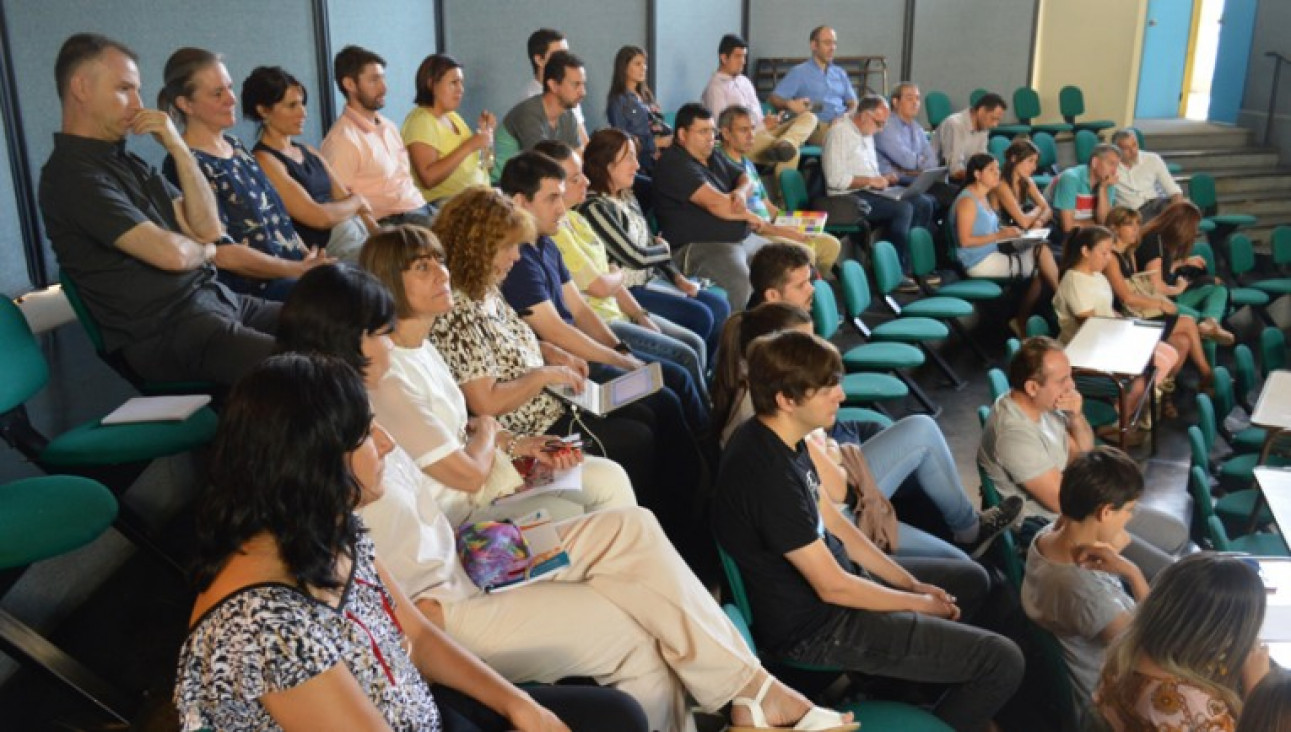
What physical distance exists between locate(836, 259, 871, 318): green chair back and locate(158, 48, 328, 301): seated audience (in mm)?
2930

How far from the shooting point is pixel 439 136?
510 cm

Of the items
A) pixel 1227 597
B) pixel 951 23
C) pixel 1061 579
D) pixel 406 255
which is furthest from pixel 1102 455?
pixel 951 23

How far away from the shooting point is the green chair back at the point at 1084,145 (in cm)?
1032

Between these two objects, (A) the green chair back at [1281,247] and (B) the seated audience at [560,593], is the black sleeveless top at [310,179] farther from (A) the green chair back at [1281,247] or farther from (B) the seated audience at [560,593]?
(A) the green chair back at [1281,247]

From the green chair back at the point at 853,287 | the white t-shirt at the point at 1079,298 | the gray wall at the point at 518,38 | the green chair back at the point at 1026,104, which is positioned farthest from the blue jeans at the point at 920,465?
the green chair back at the point at 1026,104

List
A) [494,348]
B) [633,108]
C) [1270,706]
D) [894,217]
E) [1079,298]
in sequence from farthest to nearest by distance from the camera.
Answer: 1. [894,217]
2. [633,108]
3. [1079,298]
4. [494,348]
5. [1270,706]

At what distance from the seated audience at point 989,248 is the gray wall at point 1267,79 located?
18.7 feet

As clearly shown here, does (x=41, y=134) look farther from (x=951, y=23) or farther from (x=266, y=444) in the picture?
(x=951, y=23)

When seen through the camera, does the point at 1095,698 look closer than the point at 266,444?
No

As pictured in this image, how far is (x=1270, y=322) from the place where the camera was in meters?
7.56

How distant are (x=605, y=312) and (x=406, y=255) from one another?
1.78 meters

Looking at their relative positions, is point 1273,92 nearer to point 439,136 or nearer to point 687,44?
point 687,44

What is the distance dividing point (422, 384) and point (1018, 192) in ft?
19.6

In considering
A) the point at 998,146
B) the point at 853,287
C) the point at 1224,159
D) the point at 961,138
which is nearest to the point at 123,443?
the point at 853,287
